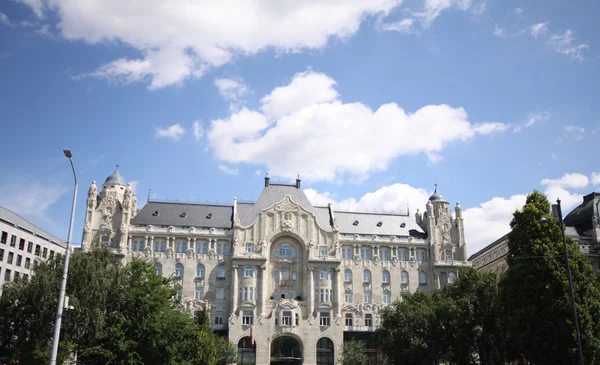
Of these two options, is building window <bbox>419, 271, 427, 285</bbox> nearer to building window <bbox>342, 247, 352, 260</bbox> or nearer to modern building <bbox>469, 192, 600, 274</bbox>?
modern building <bbox>469, 192, 600, 274</bbox>

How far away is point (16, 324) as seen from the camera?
55.7 m

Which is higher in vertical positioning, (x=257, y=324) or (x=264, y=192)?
(x=264, y=192)

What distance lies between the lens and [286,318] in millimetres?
87375

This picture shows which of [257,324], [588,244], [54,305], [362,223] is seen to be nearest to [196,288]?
[257,324]

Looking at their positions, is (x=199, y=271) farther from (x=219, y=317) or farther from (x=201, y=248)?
(x=219, y=317)

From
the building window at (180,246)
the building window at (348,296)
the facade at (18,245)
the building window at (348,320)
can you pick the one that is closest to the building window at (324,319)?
the building window at (348,320)

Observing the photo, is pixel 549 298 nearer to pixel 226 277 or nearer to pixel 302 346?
pixel 302 346

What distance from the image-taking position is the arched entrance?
86.8m

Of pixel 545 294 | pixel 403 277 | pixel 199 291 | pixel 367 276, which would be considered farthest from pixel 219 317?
pixel 545 294

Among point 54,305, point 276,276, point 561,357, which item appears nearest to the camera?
point 561,357

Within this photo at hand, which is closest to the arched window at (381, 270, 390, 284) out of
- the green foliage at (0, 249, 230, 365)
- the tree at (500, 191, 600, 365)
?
the green foliage at (0, 249, 230, 365)

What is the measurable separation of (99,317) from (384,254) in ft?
184

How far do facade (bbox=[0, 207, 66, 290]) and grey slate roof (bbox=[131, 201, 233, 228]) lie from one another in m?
15.6

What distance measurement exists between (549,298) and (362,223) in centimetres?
5521
